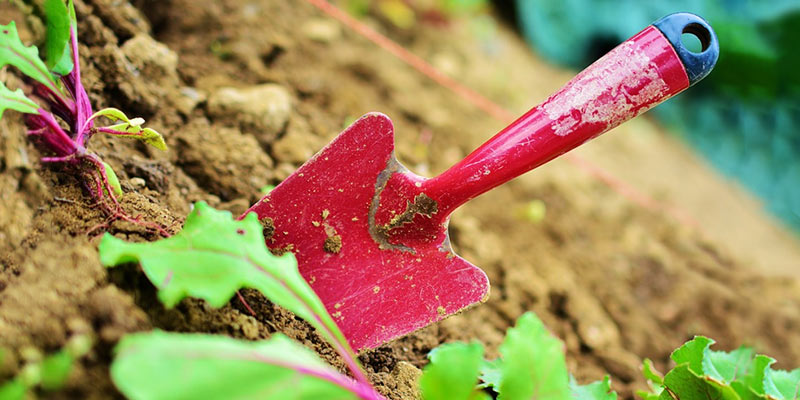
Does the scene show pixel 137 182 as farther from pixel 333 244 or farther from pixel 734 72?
pixel 734 72

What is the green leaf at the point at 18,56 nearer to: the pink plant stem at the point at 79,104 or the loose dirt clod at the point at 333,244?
the pink plant stem at the point at 79,104

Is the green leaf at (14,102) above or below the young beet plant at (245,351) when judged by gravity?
above

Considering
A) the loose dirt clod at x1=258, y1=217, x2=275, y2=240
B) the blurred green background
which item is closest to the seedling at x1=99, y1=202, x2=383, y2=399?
the loose dirt clod at x1=258, y1=217, x2=275, y2=240

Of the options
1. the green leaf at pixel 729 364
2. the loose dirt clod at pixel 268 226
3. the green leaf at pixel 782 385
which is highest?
the loose dirt clod at pixel 268 226

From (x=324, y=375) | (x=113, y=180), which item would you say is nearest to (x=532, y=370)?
(x=324, y=375)

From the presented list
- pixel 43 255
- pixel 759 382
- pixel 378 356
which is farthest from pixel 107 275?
pixel 759 382

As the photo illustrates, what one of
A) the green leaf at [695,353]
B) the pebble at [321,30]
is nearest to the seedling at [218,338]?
the green leaf at [695,353]

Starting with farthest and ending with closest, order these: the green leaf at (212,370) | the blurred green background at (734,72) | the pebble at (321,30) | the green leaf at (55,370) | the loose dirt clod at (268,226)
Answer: the blurred green background at (734,72), the pebble at (321,30), the loose dirt clod at (268,226), the green leaf at (55,370), the green leaf at (212,370)

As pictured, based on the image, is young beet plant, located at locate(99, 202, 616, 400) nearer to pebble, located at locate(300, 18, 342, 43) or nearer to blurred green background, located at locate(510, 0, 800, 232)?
pebble, located at locate(300, 18, 342, 43)

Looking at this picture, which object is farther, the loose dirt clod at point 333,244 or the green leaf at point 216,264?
the loose dirt clod at point 333,244
